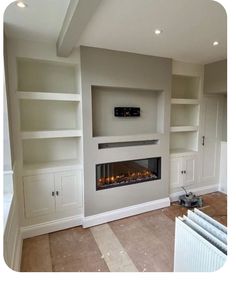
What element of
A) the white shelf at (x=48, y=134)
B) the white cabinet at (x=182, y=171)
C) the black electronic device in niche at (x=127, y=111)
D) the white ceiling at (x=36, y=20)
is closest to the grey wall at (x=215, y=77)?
the white cabinet at (x=182, y=171)

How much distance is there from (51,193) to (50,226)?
47 centimetres

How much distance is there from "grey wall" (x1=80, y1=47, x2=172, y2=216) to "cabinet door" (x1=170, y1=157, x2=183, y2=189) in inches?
7.3

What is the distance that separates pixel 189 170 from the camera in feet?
12.7

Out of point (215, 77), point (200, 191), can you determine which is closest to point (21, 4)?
point (215, 77)

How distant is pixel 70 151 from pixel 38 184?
707 millimetres

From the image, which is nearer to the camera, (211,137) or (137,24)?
(137,24)

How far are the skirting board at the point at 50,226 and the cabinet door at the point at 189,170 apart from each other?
215cm

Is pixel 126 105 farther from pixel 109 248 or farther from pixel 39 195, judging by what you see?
pixel 109 248

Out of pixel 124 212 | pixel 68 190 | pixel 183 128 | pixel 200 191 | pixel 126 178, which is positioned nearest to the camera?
pixel 68 190

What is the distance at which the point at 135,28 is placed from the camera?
2113mm

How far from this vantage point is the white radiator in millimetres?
1311

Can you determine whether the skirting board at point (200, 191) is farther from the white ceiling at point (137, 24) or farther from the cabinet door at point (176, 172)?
the white ceiling at point (137, 24)

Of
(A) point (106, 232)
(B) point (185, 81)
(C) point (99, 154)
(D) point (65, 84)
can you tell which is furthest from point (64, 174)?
(B) point (185, 81)

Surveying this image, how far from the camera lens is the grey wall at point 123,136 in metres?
2.75
